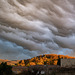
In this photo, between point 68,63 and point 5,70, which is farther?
point 68,63

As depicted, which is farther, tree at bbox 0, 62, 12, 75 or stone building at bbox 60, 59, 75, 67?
stone building at bbox 60, 59, 75, 67

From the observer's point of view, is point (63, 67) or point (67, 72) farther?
point (63, 67)

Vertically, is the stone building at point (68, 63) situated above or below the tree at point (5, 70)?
above

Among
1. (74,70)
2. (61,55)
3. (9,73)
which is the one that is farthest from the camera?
(61,55)

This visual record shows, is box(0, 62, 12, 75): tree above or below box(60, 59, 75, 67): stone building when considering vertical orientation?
below

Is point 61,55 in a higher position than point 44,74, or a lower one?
higher

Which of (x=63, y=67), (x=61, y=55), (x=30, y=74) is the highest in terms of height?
(x=61, y=55)

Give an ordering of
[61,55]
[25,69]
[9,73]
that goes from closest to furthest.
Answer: [9,73]
[25,69]
[61,55]

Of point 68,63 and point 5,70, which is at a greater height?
point 68,63

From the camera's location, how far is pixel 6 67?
18047mm

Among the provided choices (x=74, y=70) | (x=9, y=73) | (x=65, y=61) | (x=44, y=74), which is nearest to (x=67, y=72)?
(x=74, y=70)

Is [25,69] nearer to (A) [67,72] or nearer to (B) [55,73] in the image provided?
(B) [55,73]

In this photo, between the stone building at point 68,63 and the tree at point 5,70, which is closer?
the tree at point 5,70

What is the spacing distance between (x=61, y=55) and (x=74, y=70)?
2955 cm
